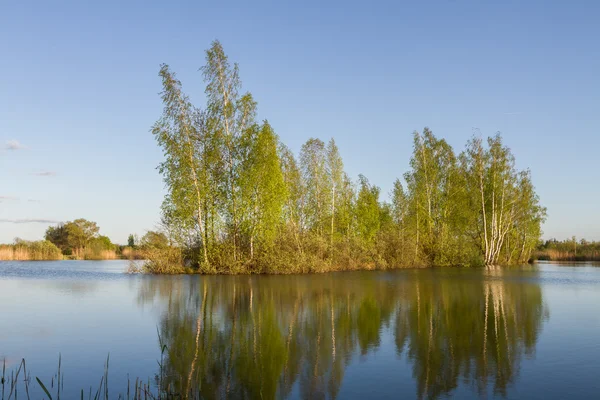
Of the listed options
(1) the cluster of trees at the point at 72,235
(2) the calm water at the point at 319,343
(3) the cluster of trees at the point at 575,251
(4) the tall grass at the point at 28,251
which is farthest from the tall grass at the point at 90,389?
(1) the cluster of trees at the point at 72,235

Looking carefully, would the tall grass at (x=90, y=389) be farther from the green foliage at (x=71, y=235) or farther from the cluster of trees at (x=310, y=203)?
the green foliage at (x=71, y=235)

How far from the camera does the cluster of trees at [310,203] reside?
39.7m

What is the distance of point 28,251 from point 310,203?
47123mm

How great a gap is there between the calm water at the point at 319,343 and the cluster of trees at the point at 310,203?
56.5ft

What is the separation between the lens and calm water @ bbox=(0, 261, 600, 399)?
877cm

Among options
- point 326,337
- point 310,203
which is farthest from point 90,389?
point 310,203

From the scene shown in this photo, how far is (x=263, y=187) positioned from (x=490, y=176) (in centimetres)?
3264

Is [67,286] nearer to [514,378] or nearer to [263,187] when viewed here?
[263,187]

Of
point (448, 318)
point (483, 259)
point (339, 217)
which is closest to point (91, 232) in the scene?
point (339, 217)

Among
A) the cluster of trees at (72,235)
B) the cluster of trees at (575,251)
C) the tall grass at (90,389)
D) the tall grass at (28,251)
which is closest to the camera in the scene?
the tall grass at (90,389)

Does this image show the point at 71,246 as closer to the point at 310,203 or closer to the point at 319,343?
the point at 310,203

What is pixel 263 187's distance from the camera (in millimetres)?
39312

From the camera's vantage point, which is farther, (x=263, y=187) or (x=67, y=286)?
(x=263, y=187)

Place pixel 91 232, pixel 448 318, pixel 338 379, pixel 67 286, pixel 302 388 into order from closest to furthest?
pixel 302 388, pixel 338 379, pixel 448 318, pixel 67 286, pixel 91 232
